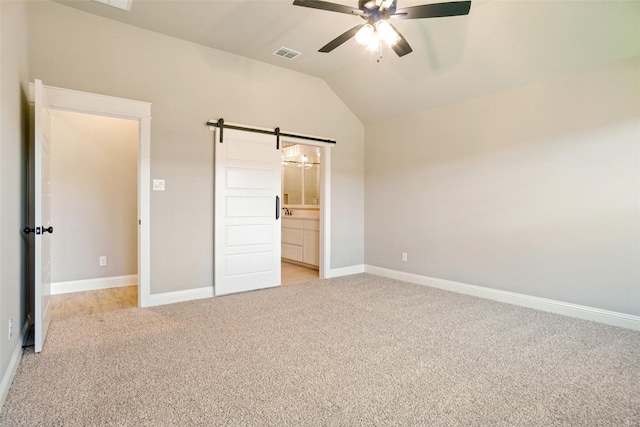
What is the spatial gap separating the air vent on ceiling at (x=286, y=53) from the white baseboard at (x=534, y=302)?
11.0 feet

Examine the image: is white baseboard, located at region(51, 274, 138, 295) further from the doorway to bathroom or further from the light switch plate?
the doorway to bathroom

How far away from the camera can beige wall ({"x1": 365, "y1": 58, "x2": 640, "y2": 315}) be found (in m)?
2.92

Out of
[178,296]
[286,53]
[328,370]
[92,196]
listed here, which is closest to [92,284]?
[92,196]

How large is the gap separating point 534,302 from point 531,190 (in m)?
1.20

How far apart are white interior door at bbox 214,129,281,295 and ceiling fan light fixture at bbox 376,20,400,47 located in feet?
7.16

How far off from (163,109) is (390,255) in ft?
12.0

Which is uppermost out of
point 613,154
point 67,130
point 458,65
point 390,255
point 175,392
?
point 458,65

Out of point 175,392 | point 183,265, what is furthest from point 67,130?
point 175,392

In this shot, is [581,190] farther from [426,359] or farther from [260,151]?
[260,151]

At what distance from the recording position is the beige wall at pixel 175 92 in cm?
305

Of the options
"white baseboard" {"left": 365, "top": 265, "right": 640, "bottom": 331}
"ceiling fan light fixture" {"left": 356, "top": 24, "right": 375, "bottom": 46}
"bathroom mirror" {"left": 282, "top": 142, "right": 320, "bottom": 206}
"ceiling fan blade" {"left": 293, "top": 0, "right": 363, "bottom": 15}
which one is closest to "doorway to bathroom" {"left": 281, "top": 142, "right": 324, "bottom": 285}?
Result: "bathroom mirror" {"left": 282, "top": 142, "right": 320, "bottom": 206}

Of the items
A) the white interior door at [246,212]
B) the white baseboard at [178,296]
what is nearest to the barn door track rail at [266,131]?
the white interior door at [246,212]

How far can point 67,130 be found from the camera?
4.15 meters

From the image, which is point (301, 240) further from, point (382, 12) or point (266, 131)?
point (382, 12)
